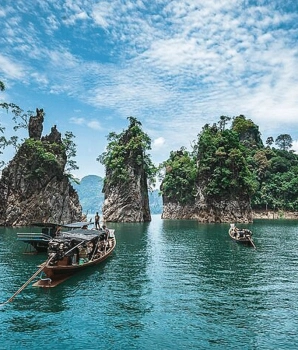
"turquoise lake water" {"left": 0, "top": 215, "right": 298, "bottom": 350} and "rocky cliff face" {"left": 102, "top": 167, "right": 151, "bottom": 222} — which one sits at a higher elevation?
"rocky cliff face" {"left": 102, "top": 167, "right": 151, "bottom": 222}

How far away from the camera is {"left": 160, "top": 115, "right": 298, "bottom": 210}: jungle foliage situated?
93.1m

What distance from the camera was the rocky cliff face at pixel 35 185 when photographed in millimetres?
78188

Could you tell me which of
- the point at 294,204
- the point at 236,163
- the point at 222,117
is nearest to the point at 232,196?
the point at 236,163

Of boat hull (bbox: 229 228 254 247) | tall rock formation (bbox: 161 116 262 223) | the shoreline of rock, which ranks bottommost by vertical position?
boat hull (bbox: 229 228 254 247)

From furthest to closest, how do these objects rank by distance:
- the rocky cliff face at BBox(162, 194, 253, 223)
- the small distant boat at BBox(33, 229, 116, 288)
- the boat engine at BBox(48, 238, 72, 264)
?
the rocky cliff face at BBox(162, 194, 253, 223) → the boat engine at BBox(48, 238, 72, 264) → the small distant boat at BBox(33, 229, 116, 288)

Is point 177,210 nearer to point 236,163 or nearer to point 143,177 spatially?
point 143,177

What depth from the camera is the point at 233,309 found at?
1847cm

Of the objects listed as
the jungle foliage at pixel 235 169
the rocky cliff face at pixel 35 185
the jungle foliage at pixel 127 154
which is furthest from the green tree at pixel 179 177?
the rocky cliff face at pixel 35 185

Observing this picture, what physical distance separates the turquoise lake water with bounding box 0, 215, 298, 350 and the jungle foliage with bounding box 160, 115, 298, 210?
60877 mm

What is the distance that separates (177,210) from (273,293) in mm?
110652

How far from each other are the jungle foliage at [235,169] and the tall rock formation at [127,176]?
1714 cm

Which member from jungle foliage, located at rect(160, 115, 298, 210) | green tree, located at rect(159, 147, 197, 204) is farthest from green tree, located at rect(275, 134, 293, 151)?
green tree, located at rect(159, 147, 197, 204)

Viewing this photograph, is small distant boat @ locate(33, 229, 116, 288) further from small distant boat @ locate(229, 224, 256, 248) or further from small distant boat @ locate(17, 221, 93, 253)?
small distant boat @ locate(229, 224, 256, 248)

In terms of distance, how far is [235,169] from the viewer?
9356 cm
